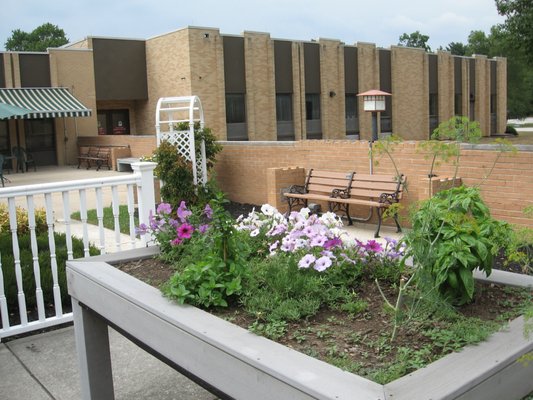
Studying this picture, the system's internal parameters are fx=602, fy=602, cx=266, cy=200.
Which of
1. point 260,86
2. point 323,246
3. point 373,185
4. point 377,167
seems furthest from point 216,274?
Answer: point 260,86

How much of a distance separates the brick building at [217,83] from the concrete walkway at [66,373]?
20902 mm

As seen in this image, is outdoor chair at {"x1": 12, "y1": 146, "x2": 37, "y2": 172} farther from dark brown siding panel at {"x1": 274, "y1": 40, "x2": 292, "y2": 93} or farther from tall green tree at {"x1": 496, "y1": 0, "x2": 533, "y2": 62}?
tall green tree at {"x1": 496, "y1": 0, "x2": 533, "y2": 62}

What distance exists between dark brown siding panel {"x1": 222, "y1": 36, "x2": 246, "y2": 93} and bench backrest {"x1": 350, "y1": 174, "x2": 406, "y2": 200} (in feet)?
62.0

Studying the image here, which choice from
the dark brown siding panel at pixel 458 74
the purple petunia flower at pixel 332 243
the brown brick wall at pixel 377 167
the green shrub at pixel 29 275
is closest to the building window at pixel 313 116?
the dark brown siding panel at pixel 458 74

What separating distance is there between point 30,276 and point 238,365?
3916 mm

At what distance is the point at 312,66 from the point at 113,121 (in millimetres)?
10876

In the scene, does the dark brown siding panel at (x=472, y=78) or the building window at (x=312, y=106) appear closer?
the building window at (x=312, y=106)

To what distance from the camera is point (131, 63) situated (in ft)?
95.9

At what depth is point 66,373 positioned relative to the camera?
3984 mm

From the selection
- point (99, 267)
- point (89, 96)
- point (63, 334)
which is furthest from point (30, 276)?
point (89, 96)

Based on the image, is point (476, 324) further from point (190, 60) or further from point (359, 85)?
point (359, 85)

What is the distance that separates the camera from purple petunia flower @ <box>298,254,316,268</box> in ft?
9.60

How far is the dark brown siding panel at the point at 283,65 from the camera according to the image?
30781 millimetres

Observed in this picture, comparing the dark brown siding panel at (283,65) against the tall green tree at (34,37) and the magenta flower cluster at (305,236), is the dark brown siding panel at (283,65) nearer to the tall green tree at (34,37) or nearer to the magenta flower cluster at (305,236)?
the magenta flower cluster at (305,236)
